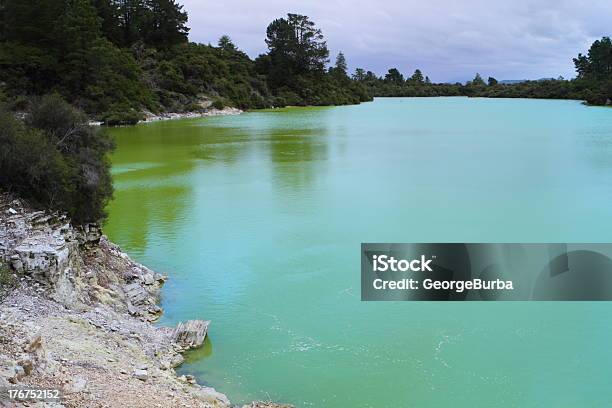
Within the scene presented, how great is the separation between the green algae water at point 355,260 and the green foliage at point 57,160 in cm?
219

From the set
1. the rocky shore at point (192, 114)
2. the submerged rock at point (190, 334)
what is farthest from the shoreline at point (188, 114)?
the submerged rock at point (190, 334)

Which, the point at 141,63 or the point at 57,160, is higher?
the point at 141,63

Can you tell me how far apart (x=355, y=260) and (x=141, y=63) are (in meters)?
52.2

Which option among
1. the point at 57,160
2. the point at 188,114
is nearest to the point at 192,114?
the point at 188,114

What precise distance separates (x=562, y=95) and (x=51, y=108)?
9593 centimetres

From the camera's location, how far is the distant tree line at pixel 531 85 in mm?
81531

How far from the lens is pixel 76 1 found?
4503 cm

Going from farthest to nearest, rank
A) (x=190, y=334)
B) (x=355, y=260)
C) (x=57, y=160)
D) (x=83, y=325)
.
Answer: (x=355, y=260) < (x=57, y=160) < (x=190, y=334) < (x=83, y=325)

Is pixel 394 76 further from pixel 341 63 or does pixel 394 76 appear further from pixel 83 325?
pixel 83 325

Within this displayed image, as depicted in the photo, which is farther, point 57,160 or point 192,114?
point 192,114

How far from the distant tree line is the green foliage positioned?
6997 cm

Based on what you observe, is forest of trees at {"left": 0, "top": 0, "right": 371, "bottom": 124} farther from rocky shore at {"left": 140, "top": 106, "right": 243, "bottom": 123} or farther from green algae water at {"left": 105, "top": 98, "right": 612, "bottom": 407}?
green algae water at {"left": 105, "top": 98, "right": 612, "bottom": 407}

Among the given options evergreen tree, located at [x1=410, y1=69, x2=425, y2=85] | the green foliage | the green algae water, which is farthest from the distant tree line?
the green foliage

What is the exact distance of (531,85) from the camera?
10925 cm
